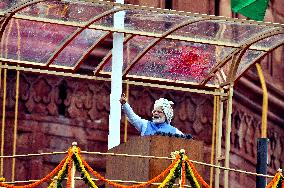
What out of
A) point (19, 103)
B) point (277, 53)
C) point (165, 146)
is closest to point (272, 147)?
point (277, 53)

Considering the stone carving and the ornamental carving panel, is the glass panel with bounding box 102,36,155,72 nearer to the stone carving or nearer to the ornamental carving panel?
the ornamental carving panel

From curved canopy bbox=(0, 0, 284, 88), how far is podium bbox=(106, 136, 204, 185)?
1772 mm

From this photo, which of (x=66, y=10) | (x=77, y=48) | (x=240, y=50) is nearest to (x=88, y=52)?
(x=77, y=48)

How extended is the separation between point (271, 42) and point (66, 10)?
9.09 ft

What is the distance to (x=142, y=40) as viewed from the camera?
88.4 ft

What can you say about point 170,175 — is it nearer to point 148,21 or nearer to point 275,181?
point 275,181

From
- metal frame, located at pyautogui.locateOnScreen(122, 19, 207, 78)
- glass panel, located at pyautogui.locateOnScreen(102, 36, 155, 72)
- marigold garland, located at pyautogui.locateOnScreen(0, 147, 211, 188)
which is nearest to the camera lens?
marigold garland, located at pyautogui.locateOnScreen(0, 147, 211, 188)

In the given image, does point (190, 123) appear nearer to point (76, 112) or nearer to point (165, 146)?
point (76, 112)

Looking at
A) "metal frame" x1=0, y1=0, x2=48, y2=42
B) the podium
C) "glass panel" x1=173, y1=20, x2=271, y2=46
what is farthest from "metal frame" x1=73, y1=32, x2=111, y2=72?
the podium

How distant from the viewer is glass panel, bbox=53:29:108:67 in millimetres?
26750

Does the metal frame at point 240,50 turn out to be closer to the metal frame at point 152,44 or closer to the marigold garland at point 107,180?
the metal frame at point 152,44

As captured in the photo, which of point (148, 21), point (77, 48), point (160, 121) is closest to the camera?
point (160, 121)

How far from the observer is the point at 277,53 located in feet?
115

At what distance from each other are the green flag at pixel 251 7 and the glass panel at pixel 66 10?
2.57 metres
